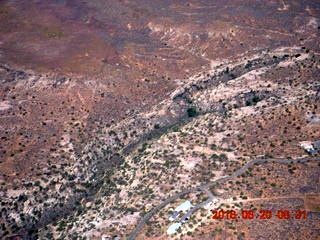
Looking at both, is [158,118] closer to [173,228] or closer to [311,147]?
[311,147]

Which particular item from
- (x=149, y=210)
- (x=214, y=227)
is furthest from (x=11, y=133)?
(x=214, y=227)

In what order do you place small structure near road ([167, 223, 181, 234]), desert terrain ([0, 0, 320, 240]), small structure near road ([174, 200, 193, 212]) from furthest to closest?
desert terrain ([0, 0, 320, 240]), small structure near road ([174, 200, 193, 212]), small structure near road ([167, 223, 181, 234])

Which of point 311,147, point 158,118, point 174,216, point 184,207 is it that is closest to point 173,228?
point 174,216

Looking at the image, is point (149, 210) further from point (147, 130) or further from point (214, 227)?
point (147, 130)

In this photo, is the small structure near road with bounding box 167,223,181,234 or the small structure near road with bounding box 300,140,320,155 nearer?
the small structure near road with bounding box 167,223,181,234

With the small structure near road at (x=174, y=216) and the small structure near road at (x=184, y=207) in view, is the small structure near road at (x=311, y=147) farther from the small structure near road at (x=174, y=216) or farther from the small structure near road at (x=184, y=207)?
the small structure near road at (x=174, y=216)
